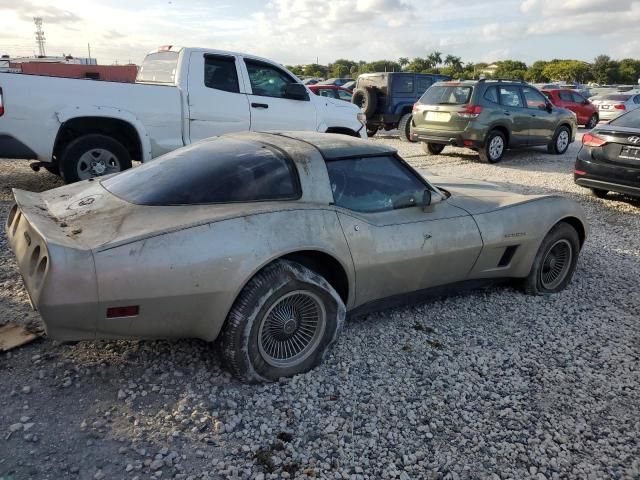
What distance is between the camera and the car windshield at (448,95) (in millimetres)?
10766

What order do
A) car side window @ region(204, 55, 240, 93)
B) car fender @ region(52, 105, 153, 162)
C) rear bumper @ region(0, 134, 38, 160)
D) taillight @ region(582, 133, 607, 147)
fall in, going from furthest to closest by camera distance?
taillight @ region(582, 133, 607, 147)
car side window @ region(204, 55, 240, 93)
car fender @ region(52, 105, 153, 162)
rear bumper @ region(0, 134, 38, 160)

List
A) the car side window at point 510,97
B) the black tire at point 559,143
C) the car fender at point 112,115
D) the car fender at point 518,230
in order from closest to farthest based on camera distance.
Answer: the car fender at point 518,230 → the car fender at point 112,115 → the car side window at point 510,97 → the black tire at point 559,143

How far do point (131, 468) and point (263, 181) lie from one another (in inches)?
A: 63.2

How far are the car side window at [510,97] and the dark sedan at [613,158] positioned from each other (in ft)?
11.6

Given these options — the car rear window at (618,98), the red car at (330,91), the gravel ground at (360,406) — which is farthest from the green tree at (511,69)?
the gravel ground at (360,406)

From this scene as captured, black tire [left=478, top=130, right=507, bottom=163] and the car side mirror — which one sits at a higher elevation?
the car side mirror

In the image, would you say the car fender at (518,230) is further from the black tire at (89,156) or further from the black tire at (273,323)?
the black tire at (89,156)

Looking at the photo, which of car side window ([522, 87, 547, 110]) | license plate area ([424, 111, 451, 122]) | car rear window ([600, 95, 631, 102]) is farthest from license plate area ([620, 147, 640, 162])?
car rear window ([600, 95, 631, 102])

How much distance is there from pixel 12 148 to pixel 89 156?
2.52ft

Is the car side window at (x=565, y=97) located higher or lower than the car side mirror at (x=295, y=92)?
lower

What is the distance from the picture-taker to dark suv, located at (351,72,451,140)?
1470 centimetres

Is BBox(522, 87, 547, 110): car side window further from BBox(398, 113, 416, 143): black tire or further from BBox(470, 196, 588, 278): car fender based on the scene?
BBox(470, 196, 588, 278): car fender

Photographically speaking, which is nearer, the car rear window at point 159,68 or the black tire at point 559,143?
the car rear window at point 159,68

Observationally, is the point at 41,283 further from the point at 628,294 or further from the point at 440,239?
the point at 628,294
